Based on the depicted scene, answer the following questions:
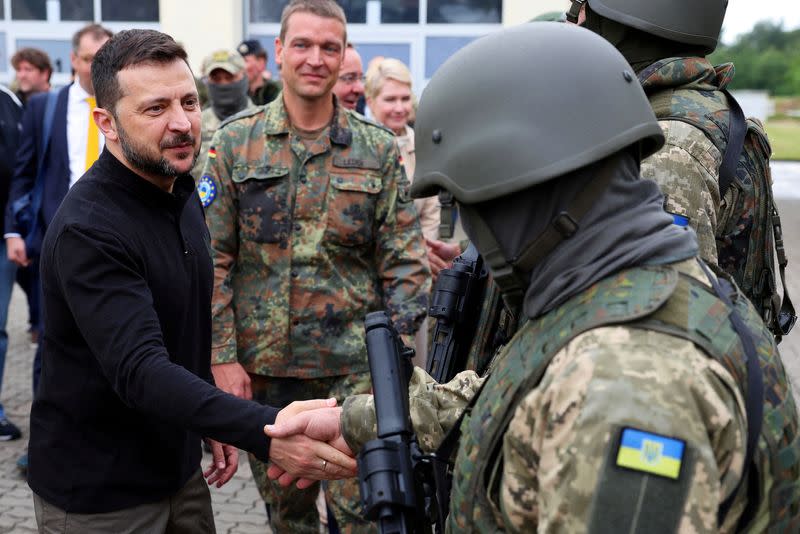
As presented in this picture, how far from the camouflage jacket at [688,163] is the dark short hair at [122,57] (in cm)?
133

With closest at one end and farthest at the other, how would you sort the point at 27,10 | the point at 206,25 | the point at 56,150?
the point at 56,150, the point at 206,25, the point at 27,10

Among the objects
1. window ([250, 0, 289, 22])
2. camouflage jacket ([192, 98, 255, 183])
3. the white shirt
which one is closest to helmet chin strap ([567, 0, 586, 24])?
the white shirt

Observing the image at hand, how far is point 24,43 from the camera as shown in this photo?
12844 mm

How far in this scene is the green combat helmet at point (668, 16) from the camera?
2748mm

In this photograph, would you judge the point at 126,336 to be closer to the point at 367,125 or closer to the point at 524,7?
the point at 367,125

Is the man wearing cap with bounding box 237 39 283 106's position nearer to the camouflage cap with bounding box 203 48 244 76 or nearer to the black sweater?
the camouflage cap with bounding box 203 48 244 76

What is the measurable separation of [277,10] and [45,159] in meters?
8.03

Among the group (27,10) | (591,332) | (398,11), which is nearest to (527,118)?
(591,332)

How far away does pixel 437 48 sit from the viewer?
12500 millimetres

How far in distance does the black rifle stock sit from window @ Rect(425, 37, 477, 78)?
35.2 ft

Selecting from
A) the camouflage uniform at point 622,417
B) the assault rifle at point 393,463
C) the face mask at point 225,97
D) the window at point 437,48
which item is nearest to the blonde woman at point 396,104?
the face mask at point 225,97

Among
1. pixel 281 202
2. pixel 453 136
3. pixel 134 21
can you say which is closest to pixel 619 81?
pixel 453 136

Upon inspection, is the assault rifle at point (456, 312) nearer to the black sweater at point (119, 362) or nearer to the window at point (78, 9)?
the black sweater at point (119, 362)

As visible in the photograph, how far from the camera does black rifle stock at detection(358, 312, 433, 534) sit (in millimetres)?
1811
